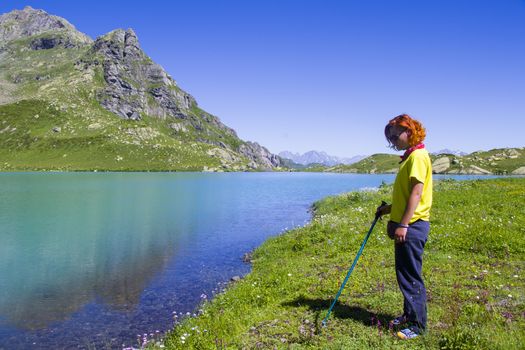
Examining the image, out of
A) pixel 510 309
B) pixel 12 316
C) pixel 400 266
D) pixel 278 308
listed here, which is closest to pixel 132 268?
pixel 12 316

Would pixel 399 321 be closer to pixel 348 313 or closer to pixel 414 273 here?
pixel 414 273

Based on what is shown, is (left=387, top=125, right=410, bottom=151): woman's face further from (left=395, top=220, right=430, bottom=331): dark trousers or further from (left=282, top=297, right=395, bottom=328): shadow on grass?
(left=282, top=297, right=395, bottom=328): shadow on grass

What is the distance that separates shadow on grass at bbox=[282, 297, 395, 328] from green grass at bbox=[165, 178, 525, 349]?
3 centimetres

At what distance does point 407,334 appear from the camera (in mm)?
8234

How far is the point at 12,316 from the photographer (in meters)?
15.4

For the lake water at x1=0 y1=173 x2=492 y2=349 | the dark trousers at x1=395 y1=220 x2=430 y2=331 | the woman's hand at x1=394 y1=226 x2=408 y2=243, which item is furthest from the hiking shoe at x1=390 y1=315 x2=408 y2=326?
the lake water at x1=0 y1=173 x2=492 y2=349

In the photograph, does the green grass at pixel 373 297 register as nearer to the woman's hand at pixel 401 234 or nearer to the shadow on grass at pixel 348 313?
the shadow on grass at pixel 348 313

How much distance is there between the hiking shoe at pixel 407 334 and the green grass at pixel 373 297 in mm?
158

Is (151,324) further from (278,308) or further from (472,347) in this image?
(472,347)

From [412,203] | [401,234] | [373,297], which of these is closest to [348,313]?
[373,297]

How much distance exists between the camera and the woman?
8.05 meters

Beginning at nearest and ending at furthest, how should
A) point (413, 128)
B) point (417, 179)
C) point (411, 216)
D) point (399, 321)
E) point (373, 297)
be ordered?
point (417, 179)
point (411, 216)
point (413, 128)
point (399, 321)
point (373, 297)

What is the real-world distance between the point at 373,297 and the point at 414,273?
9.54 feet

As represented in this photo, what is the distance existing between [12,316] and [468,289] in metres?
17.8
